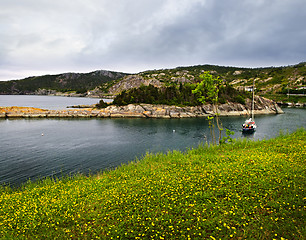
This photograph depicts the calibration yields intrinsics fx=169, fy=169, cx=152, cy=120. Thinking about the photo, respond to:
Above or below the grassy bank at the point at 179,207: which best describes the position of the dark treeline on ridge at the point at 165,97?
above

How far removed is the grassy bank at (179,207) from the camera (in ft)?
21.2

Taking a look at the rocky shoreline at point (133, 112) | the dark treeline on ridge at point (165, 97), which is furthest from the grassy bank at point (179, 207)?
the dark treeline on ridge at point (165, 97)

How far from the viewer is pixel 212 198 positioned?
8.26 m

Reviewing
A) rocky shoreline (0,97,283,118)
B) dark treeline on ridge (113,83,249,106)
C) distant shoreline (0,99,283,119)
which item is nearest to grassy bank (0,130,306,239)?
distant shoreline (0,99,283,119)

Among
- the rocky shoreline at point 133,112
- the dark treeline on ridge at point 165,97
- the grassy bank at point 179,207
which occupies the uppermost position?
the dark treeline on ridge at point 165,97

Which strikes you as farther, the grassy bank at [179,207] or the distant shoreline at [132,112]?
the distant shoreline at [132,112]

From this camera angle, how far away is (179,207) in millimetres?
7707

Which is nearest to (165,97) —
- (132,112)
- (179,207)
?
(132,112)

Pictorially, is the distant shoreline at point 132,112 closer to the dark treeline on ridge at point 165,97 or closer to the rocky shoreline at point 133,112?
the rocky shoreline at point 133,112

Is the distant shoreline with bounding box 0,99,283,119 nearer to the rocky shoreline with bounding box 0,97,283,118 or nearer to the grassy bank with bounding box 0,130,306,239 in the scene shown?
the rocky shoreline with bounding box 0,97,283,118

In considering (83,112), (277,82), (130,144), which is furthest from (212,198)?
(277,82)

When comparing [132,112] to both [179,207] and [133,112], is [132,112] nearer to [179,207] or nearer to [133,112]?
[133,112]

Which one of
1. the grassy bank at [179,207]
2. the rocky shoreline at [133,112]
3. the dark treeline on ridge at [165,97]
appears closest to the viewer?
the grassy bank at [179,207]

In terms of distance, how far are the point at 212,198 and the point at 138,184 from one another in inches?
176
